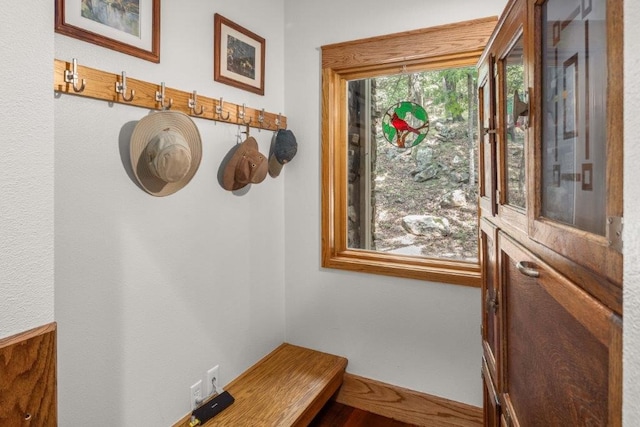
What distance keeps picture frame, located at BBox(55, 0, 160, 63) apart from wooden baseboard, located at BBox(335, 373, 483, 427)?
203cm

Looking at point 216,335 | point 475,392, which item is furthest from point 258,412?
point 475,392

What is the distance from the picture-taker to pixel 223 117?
6.08 feet

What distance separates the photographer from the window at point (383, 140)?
2008 millimetres

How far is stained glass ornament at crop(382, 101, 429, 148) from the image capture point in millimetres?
2150

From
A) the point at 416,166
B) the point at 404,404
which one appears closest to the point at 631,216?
the point at 416,166

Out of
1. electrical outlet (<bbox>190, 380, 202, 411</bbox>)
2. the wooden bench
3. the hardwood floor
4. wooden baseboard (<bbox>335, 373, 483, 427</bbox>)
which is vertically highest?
electrical outlet (<bbox>190, 380, 202, 411</bbox>)

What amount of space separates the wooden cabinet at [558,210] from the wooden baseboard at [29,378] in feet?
3.33

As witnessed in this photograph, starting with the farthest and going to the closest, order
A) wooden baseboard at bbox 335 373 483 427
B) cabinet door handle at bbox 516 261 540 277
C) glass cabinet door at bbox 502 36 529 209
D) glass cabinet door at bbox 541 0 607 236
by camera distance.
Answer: wooden baseboard at bbox 335 373 483 427 < glass cabinet door at bbox 502 36 529 209 < cabinet door handle at bbox 516 261 540 277 < glass cabinet door at bbox 541 0 607 236

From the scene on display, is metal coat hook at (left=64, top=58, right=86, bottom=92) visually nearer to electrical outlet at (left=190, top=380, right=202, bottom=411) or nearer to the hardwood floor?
electrical outlet at (left=190, top=380, right=202, bottom=411)

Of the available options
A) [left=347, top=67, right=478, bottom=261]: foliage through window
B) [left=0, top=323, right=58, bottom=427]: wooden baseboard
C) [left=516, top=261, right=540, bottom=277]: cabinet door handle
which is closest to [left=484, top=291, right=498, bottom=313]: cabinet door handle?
[left=516, top=261, right=540, bottom=277]: cabinet door handle

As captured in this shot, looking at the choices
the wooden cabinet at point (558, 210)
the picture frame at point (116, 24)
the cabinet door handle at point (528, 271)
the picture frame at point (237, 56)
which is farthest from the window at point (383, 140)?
the cabinet door handle at point (528, 271)

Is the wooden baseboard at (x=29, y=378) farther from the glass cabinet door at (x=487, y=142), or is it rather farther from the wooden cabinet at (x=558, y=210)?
the glass cabinet door at (x=487, y=142)

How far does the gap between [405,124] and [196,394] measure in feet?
5.93

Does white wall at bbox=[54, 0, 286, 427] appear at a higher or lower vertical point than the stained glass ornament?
lower
